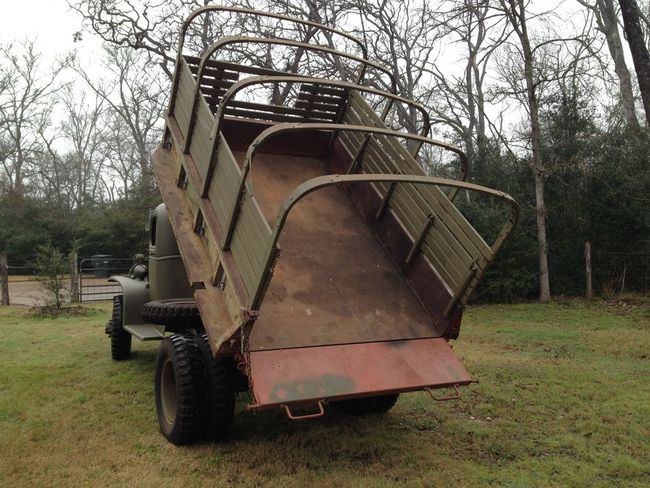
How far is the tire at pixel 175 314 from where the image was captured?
4535 millimetres

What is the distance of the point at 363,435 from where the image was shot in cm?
427

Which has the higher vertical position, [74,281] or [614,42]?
[614,42]

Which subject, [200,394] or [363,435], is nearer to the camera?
[200,394]

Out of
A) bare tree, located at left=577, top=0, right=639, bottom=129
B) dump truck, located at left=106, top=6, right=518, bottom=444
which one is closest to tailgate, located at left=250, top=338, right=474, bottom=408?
dump truck, located at left=106, top=6, right=518, bottom=444

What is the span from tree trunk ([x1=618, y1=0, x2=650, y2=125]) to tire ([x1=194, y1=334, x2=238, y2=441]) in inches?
233

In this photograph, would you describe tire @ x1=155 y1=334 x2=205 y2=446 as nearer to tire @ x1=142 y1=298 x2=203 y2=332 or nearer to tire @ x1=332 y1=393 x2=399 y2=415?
tire @ x1=142 y1=298 x2=203 y2=332

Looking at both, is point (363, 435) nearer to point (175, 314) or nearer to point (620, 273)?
point (175, 314)

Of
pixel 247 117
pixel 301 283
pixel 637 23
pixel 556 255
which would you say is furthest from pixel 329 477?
pixel 556 255

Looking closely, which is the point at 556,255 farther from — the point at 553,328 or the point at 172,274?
the point at 172,274

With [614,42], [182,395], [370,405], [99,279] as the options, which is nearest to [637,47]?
[370,405]

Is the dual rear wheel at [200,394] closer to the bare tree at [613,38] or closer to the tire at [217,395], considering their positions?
the tire at [217,395]

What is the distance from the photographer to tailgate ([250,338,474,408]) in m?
3.36

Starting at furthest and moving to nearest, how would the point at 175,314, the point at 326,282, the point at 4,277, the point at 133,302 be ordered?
1. the point at 4,277
2. the point at 133,302
3. the point at 175,314
4. the point at 326,282

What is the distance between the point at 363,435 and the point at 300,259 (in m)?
1.48
